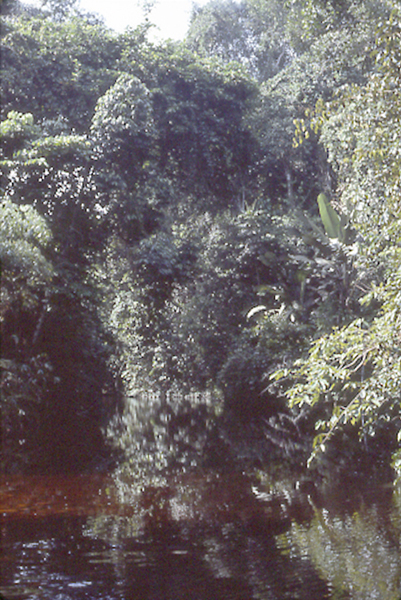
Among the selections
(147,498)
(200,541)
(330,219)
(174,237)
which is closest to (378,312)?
(200,541)

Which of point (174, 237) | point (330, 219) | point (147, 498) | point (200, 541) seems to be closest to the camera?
point (200, 541)

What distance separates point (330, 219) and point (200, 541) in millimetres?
6830

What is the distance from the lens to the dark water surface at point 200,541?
12.2ft

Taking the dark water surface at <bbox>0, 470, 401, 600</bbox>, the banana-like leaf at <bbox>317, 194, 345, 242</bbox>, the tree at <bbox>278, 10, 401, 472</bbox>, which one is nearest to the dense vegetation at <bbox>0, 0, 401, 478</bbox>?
the banana-like leaf at <bbox>317, 194, 345, 242</bbox>

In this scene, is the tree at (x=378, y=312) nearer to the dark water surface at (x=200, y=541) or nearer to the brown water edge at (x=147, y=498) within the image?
the dark water surface at (x=200, y=541)

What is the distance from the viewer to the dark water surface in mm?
3717

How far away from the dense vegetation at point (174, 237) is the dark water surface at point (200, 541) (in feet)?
6.99

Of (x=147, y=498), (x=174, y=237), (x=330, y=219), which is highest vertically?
(x=174, y=237)

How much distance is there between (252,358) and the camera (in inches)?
483

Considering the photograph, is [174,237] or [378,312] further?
[174,237]

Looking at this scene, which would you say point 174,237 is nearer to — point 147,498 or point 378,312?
point 147,498

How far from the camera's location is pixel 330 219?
1026 centimetres

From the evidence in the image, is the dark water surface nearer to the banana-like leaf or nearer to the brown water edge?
the brown water edge

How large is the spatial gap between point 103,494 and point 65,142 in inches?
300
